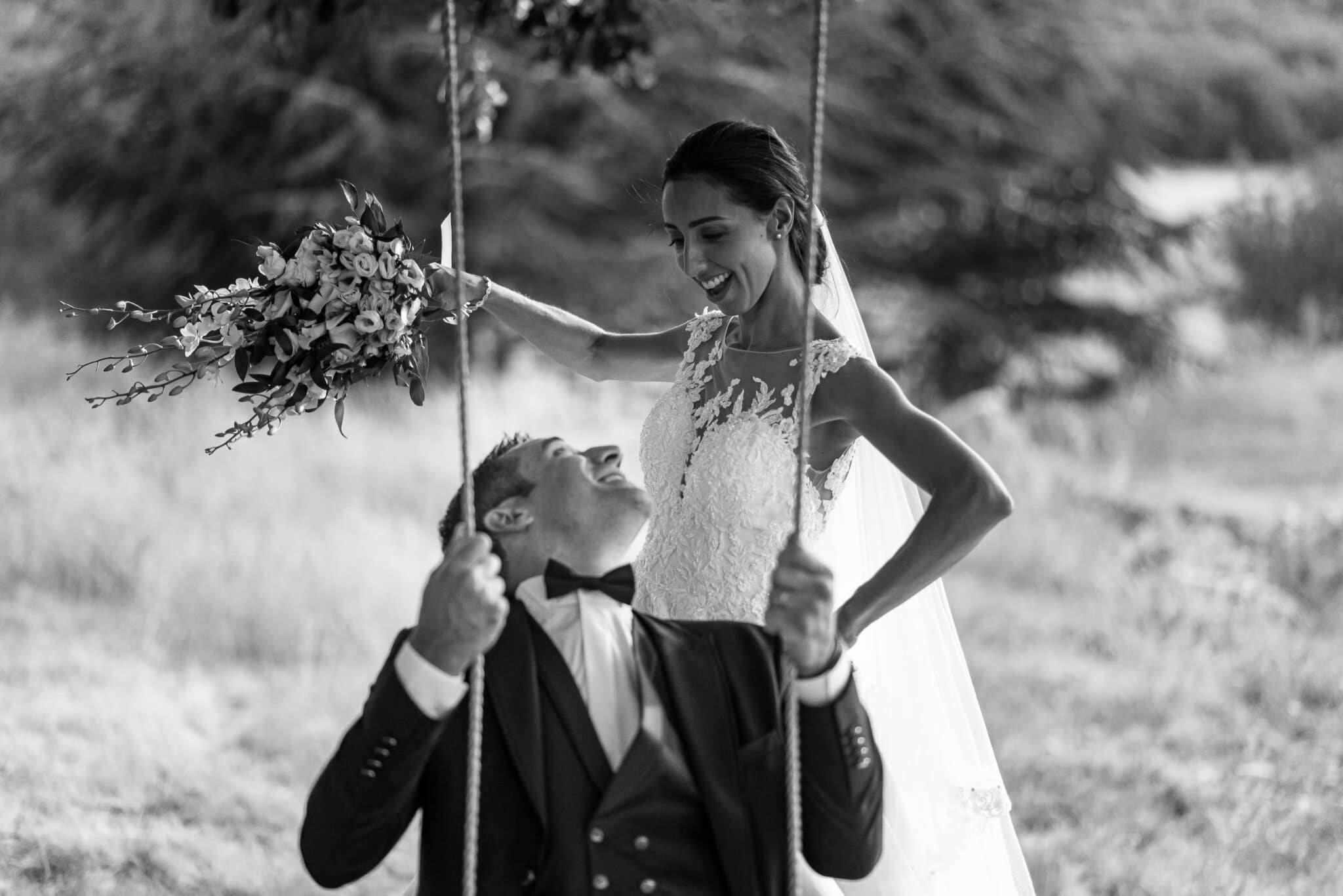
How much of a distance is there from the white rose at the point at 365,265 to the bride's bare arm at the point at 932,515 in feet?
4.01

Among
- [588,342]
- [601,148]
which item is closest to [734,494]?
[588,342]

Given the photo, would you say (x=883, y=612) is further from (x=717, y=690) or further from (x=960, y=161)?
(x=960, y=161)

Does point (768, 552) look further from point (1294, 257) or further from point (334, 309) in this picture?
point (1294, 257)

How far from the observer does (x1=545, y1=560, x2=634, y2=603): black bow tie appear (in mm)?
2545

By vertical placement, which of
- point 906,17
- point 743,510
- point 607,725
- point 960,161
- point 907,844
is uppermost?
point 607,725

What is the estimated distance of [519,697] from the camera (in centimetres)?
246

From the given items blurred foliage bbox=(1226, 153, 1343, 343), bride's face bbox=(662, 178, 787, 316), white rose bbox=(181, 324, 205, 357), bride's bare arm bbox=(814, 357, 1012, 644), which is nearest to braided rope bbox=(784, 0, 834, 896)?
bride's bare arm bbox=(814, 357, 1012, 644)

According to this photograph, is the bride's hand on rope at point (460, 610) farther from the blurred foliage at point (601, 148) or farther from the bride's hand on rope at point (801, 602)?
the blurred foliage at point (601, 148)

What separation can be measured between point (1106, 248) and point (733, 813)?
16.2 metres

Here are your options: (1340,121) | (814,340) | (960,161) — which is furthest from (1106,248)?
(814,340)

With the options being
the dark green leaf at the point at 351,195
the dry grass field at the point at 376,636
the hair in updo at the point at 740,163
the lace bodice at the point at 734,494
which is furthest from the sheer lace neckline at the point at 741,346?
the dry grass field at the point at 376,636

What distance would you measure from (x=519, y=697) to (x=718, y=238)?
123 centimetres

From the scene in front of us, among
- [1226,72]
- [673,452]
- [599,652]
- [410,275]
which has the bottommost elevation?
[1226,72]

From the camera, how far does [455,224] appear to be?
2355 mm
